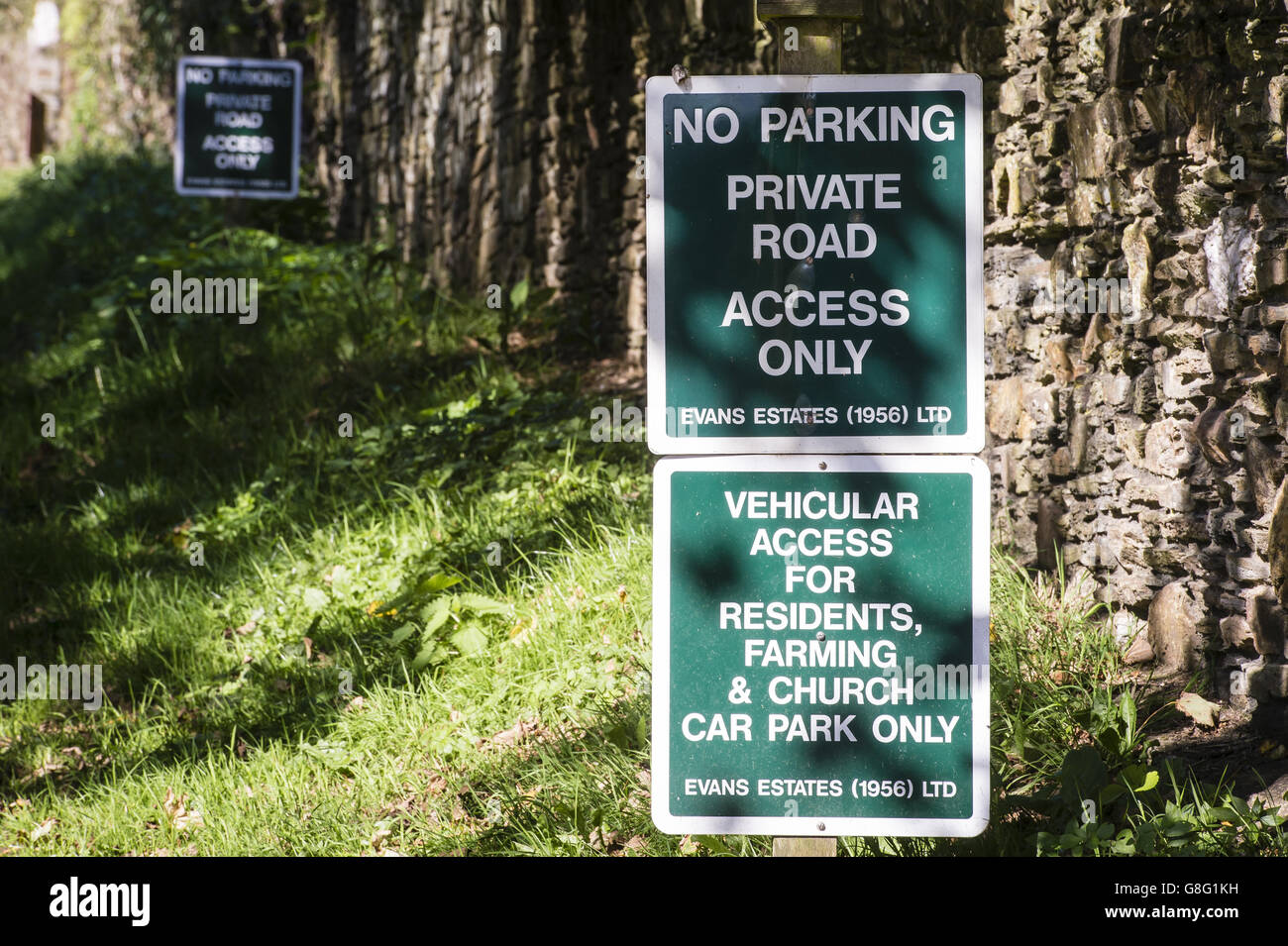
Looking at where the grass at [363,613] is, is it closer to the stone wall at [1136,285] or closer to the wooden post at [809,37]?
the stone wall at [1136,285]

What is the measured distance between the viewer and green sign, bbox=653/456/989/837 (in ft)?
7.11

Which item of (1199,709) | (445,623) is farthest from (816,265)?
(445,623)

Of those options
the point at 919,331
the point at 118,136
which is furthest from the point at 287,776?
the point at 118,136

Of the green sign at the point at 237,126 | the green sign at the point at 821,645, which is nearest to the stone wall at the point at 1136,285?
the green sign at the point at 821,645

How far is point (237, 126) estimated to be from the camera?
8.05 metres

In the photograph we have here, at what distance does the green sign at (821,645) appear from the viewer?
2.17 metres

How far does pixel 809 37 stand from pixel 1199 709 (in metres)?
2.51

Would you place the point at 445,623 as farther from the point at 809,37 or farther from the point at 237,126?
the point at 237,126

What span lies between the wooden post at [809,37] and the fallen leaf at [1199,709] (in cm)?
194

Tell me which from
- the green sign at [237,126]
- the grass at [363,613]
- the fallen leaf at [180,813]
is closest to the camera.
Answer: the grass at [363,613]

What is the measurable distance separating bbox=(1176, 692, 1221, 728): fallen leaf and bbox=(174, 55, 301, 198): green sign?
646cm

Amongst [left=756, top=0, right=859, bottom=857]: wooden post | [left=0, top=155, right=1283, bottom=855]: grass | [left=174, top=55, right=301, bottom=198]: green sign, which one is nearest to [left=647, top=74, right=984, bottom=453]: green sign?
[left=756, top=0, right=859, bottom=857]: wooden post

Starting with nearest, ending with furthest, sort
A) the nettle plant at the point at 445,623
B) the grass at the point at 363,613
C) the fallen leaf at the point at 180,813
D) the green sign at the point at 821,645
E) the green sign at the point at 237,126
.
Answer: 1. the green sign at the point at 821,645
2. the grass at the point at 363,613
3. the fallen leaf at the point at 180,813
4. the nettle plant at the point at 445,623
5. the green sign at the point at 237,126

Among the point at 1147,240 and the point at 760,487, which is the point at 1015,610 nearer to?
the point at 1147,240
